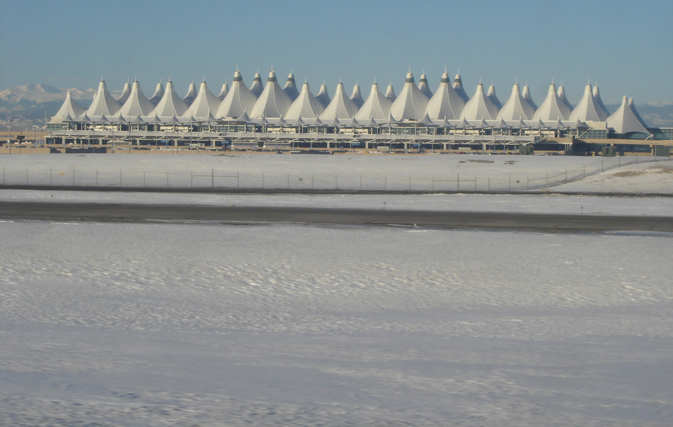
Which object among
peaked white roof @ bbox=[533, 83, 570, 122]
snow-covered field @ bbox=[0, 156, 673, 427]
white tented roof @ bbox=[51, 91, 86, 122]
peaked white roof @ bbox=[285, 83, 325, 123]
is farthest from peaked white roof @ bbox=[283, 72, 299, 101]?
snow-covered field @ bbox=[0, 156, 673, 427]

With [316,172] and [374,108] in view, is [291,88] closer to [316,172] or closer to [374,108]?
[374,108]

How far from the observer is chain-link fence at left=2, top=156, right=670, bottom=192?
55.5 m

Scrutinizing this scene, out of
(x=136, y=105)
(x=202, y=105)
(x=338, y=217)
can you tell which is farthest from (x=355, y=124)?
(x=338, y=217)

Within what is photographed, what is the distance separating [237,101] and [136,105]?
27867 mm

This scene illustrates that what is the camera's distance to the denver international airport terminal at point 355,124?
13625 centimetres

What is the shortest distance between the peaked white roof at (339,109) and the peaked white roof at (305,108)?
256cm

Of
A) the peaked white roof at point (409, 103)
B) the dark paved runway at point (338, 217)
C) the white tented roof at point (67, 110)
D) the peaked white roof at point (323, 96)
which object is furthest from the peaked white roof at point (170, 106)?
the dark paved runway at point (338, 217)

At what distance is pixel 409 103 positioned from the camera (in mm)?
161875

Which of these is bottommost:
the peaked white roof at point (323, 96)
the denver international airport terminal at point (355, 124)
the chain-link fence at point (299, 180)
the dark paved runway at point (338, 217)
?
the dark paved runway at point (338, 217)

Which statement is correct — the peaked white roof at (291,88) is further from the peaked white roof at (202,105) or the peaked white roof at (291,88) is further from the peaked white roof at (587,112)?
the peaked white roof at (587,112)

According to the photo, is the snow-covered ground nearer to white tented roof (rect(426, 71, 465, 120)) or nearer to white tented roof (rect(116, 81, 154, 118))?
white tented roof (rect(426, 71, 465, 120))

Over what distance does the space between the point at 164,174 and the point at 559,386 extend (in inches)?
2502

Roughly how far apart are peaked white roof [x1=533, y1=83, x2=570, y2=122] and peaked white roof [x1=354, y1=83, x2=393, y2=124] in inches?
1535

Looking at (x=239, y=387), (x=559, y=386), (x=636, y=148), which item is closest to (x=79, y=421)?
(x=239, y=387)
